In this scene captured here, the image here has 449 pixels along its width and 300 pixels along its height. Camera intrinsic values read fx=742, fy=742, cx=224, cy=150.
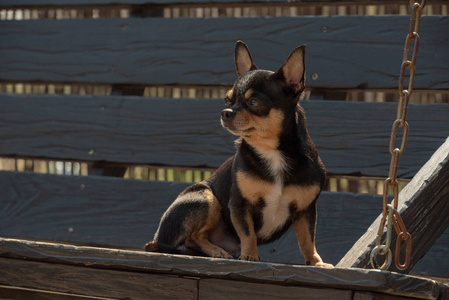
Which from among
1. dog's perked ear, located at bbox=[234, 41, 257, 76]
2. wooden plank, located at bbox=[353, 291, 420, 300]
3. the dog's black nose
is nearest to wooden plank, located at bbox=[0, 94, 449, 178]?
A: dog's perked ear, located at bbox=[234, 41, 257, 76]

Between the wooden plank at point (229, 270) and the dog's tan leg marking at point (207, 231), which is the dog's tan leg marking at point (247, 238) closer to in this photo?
the dog's tan leg marking at point (207, 231)

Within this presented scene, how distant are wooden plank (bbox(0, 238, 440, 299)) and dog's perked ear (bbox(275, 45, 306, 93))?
855 millimetres

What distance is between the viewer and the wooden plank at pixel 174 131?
4133 mm

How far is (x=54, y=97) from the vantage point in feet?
16.1

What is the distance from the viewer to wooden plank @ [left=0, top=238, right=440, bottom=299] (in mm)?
2342

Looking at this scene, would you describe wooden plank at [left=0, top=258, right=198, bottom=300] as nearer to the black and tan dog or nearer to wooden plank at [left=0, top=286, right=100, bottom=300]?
wooden plank at [left=0, top=286, right=100, bottom=300]

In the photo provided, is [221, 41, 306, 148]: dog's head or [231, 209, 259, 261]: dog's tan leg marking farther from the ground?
[221, 41, 306, 148]: dog's head

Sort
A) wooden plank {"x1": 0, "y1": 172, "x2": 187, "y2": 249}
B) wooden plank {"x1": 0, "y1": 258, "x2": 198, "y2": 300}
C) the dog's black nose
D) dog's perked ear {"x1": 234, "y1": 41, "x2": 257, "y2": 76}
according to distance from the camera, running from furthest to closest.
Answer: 1. wooden plank {"x1": 0, "y1": 172, "x2": 187, "y2": 249}
2. dog's perked ear {"x1": 234, "y1": 41, "x2": 257, "y2": 76}
3. the dog's black nose
4. wooden plank {"x1": 0, "y1": 258, "x2": 198, "y2": 300}

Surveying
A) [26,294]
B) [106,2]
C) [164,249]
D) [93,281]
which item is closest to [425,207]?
[164,249]

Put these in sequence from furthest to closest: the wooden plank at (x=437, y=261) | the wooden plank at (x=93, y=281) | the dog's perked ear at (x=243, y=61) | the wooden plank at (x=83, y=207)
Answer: the wooden plank at (x=83, y=207)
the wooden plank at (x=437, y=261)
the dog's perked ear at (x=243, y=61)
the wooden plank at (x=93, y=281)

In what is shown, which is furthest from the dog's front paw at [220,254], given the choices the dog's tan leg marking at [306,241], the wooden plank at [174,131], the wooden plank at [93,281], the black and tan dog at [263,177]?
the wooden plank at [174,131]

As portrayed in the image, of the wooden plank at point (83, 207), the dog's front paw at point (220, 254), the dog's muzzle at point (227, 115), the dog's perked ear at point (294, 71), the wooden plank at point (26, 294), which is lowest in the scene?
the wooden plank at point (83, 207)

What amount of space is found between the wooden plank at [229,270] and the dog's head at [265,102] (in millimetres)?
623

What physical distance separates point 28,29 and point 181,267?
9.60ft
